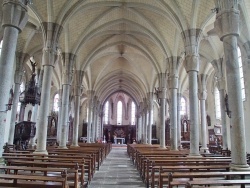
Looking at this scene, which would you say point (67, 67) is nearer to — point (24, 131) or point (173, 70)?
point (24, 131)

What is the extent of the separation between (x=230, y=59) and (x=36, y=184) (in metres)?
6.82

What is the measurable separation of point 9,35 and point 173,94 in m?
12.2

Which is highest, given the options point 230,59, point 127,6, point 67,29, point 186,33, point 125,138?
point 127,6

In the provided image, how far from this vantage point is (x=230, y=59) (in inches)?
293

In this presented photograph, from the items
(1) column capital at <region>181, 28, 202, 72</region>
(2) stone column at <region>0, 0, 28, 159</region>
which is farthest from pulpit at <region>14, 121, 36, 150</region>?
(1) column capital at <region>181, 28, 202, 72</region>

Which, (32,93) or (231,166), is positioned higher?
(32,93)

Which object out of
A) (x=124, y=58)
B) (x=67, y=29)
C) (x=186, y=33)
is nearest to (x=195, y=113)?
(x=186, y=33)

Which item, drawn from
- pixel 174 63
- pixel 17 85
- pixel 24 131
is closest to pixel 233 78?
pixel 174 63

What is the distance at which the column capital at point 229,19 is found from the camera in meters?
7.56

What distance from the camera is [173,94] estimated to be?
16.8m

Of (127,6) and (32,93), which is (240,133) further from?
(32,93)

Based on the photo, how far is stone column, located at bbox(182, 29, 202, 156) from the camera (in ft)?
38.1

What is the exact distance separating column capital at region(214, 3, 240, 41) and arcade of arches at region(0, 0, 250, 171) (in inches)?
1.2

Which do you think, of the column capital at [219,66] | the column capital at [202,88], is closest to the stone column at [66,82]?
the column capital at [219,66]
